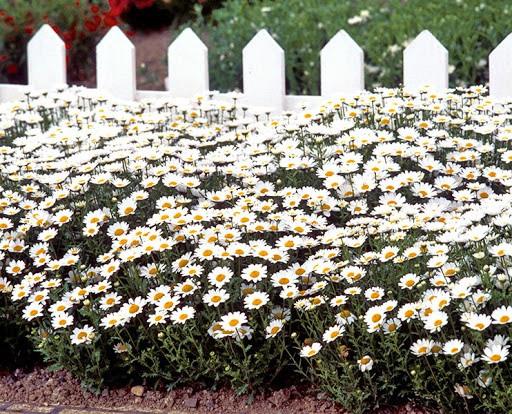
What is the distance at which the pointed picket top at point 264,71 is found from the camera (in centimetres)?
580

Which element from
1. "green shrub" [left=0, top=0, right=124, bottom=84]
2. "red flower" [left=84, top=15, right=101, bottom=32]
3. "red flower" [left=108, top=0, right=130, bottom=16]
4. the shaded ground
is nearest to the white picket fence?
the shaded ground

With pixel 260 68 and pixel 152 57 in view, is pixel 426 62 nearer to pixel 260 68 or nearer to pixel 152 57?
pixel 260 68

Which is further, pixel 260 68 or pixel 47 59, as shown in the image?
pixel 47 59

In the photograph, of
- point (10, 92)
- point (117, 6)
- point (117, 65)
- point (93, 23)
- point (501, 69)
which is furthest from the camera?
point (117, 6)

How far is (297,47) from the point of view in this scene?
22.5 ft

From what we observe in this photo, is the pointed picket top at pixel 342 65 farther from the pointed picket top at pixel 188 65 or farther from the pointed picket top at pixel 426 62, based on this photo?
the pointed picket top at pixel 188 65

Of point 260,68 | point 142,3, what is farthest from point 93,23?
point 260,68

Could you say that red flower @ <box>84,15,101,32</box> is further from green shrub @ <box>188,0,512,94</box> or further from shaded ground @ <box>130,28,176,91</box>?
green shrub @ <box>188,0,512,94</box>

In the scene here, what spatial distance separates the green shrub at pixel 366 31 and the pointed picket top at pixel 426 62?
0.75 m

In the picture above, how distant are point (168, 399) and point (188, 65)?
3.04m

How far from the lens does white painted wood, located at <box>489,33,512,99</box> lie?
5.37 meters

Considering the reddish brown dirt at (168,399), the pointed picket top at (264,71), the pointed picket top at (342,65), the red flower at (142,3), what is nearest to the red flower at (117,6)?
the red flower at (142,3)

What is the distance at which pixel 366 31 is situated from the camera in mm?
→ 6758

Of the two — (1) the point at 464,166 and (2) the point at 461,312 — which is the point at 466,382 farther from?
(1) the point at 464,166
